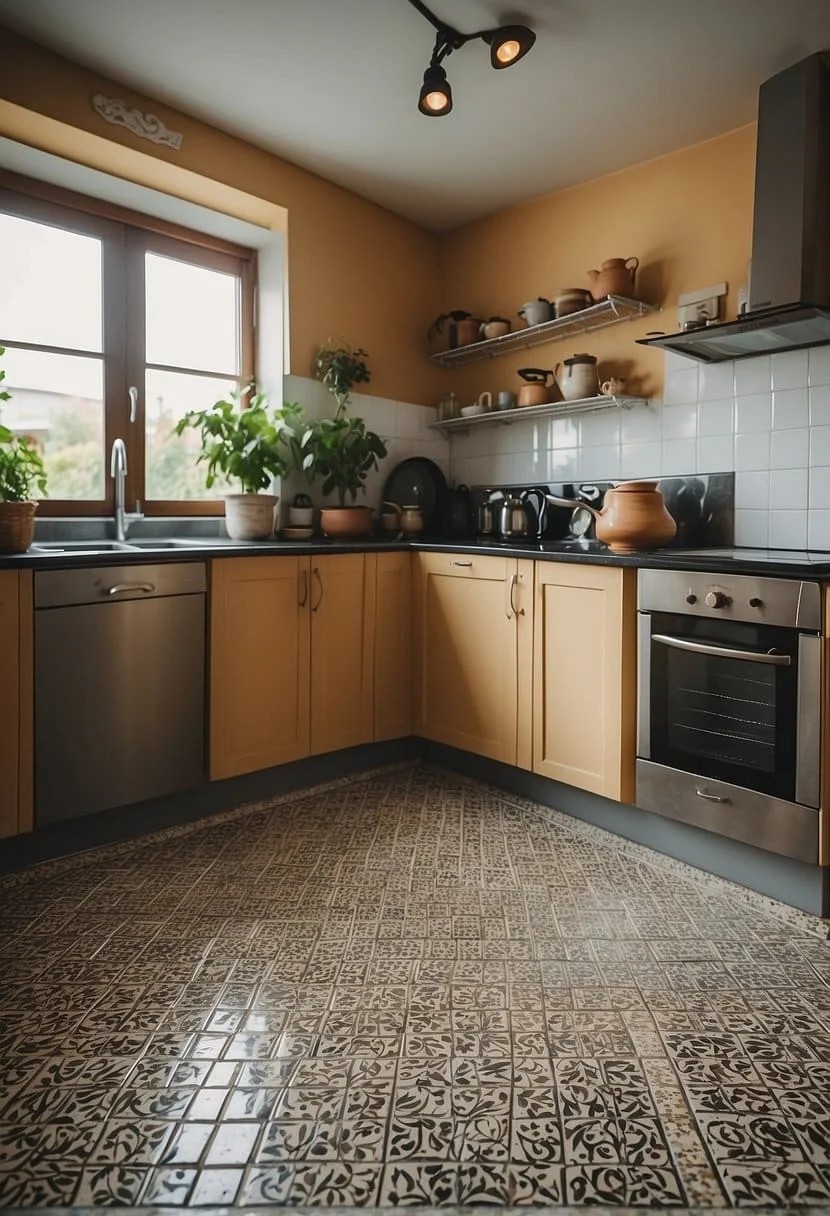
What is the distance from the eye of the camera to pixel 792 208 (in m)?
2.34

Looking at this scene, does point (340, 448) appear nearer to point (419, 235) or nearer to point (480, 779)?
point (419, 235)

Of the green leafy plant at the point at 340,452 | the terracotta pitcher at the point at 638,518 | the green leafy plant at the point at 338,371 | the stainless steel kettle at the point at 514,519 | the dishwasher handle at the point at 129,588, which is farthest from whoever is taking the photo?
the green leafy plant at the point at 338,371

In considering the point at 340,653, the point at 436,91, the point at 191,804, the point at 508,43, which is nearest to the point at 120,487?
the point at 340,653

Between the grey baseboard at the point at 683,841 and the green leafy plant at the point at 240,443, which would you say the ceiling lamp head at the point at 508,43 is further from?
the grey baseboard at the point at 683,841

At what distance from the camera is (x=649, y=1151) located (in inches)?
48.3

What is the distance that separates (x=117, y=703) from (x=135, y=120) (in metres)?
2.01

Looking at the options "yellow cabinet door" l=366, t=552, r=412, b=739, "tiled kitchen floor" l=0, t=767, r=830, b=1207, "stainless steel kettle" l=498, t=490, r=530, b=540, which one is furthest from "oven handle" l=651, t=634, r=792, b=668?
"yellow cabinet door" l=366, t=552, r=412, b=739

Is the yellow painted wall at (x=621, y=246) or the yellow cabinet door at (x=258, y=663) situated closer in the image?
the yellow cabinet door at (x=258, y=663)

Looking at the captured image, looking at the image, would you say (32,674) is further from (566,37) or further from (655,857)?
(566,37)

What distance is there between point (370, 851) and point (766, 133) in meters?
2.53

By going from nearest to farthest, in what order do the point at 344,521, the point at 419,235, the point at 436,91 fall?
the point at 436,91 < the point at 344,521 < the point at 419,235

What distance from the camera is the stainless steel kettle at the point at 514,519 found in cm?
308

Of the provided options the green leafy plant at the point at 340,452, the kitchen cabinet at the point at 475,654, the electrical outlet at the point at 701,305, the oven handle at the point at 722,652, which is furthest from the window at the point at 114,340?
the oven handle at the point at 722,652

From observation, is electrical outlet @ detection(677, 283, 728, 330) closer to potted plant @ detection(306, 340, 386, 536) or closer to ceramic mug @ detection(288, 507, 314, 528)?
potted plant @ detection(306, 340, 386, 536)
